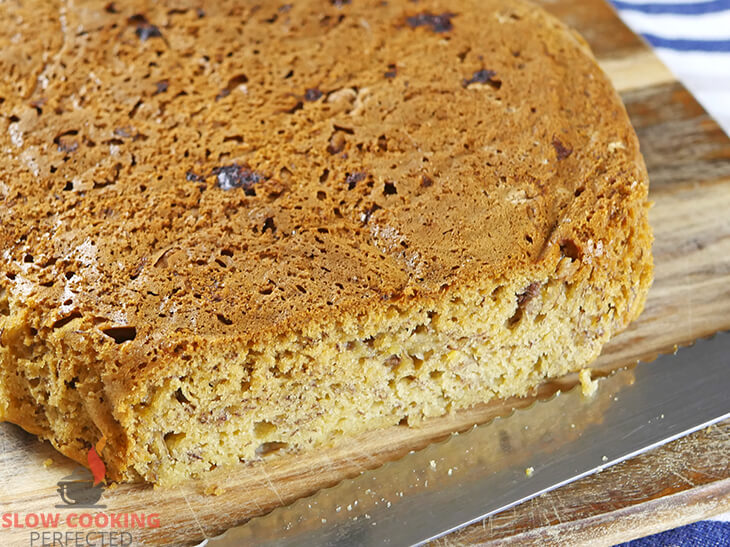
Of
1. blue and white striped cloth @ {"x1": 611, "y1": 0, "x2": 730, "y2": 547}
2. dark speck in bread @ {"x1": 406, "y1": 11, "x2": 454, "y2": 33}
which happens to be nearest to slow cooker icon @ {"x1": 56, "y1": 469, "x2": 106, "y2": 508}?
dark speck in bread @ {"x1": 406, "y1": 11, "x2": 454, "y2": 33}

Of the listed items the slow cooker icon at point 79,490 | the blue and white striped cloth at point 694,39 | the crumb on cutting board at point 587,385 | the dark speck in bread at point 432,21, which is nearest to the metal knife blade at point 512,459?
the crumb on cutting board at point 587,385

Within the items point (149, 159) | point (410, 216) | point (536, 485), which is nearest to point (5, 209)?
point (149, 159)

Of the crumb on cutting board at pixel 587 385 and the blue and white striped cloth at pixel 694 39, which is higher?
the blue and white striped cloth at pixel 694 39

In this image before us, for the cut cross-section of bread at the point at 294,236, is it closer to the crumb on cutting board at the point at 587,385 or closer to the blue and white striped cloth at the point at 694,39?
the crumb on cutting board at the point at 587,385

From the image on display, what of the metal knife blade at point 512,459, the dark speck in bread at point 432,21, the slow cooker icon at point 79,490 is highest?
the dark speck in bread at point 432,21

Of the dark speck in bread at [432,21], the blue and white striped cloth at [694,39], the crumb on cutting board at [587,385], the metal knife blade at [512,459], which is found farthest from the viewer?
the blue and white striped cloth at [694,39]

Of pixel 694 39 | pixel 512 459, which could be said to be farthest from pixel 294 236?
pixel 694 39

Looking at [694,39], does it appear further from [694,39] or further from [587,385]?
[587,385]

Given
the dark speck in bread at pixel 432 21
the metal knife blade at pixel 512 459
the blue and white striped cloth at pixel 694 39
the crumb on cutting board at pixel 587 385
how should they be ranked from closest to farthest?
1. the metal knife blade at pixel 512 459
2. the crumb on cutting board at pixel 587 385
3. the dark speck in bread at pixel 432 21
4. the blue and white striped cloth at pixel 694 39

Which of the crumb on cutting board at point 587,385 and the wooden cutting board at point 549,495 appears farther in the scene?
the crumb on cutting board at point 587,385
